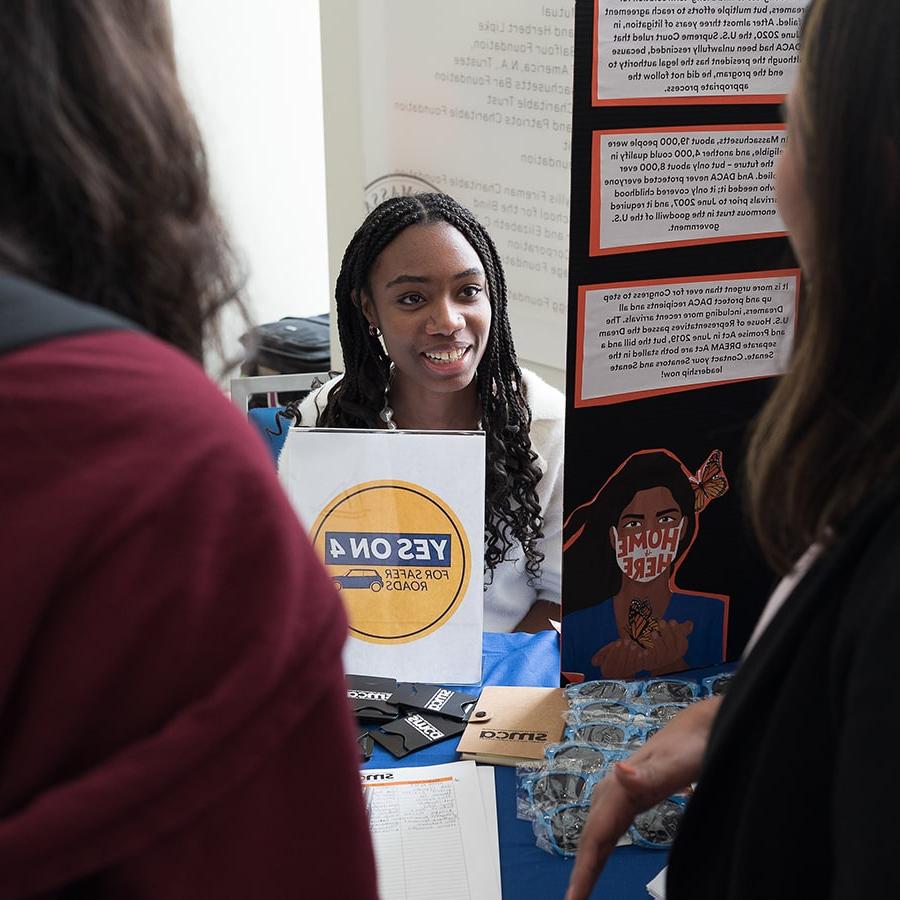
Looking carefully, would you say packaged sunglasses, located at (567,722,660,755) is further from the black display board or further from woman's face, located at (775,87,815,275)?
woman's face, located at (775,87,815,275)

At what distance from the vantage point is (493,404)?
219cm

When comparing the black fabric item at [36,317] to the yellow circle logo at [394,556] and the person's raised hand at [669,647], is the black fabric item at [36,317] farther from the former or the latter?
the person's raised hand at [669,647]

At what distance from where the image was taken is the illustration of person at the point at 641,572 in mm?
1533

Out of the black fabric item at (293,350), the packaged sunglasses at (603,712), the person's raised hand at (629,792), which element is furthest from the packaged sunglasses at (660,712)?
the black fabric item at (293,350)

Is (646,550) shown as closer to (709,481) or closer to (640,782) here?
(709,481)

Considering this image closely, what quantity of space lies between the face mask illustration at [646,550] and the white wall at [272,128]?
3009 mm

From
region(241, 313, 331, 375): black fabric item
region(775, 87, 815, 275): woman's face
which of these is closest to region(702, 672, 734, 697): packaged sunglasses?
region(775, 87, 815, 275): woman's face

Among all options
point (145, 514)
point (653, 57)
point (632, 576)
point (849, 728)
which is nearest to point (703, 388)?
point (632, 576)

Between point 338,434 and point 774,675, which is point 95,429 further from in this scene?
point 338,434

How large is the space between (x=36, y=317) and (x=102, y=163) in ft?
0.40

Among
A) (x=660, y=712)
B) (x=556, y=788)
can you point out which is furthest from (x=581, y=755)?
(x=660, y=712)

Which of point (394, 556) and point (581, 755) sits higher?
point (394, 556)

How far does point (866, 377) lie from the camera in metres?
0.70

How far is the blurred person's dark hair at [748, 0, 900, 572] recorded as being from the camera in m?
0.65
